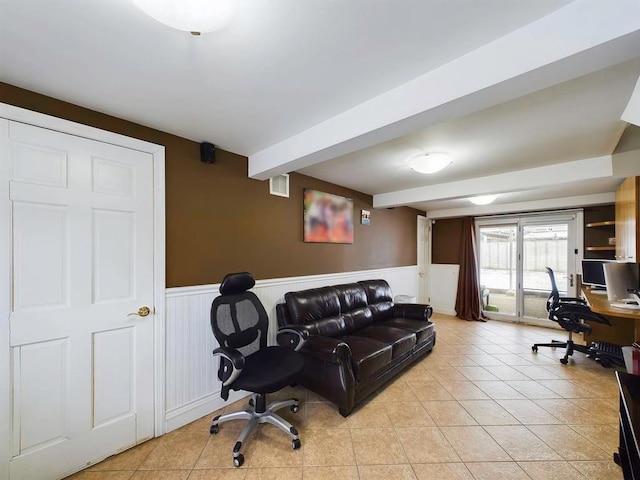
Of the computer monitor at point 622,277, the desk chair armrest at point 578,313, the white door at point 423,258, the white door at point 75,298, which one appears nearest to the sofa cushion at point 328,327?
the white door at point 75,298

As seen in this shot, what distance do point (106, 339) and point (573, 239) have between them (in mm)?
6704

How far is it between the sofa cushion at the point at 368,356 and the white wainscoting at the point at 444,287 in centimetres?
387

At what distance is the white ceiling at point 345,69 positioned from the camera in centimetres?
105

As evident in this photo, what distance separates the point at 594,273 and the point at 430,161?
3.46 m

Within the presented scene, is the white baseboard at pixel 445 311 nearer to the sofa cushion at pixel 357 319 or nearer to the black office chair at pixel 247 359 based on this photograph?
the sofa cushion at pixel 357 319

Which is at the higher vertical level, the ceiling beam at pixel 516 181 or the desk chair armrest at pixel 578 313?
the ceiling beam at pixel 516 181

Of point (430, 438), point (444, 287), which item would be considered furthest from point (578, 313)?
point (430, 438)

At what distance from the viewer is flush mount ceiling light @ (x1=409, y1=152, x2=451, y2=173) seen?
8.20ft

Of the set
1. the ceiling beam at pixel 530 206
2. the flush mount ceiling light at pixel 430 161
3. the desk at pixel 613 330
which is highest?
the flush mount ceiling light at pixel 430 161

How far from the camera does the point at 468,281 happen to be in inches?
216

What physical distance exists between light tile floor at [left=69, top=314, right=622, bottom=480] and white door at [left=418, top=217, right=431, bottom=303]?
9.93 ft

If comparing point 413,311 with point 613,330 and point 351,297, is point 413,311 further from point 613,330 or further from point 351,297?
point 613,330

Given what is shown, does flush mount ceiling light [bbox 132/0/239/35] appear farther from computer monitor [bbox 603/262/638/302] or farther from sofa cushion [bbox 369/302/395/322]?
computer monitor [bbox 603/262/638/302]

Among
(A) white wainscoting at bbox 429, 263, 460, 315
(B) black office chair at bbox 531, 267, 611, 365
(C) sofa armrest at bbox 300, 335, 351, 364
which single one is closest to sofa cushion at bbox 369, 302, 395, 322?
(C) sofa armrest at bbox 300, 335, 351, 364
